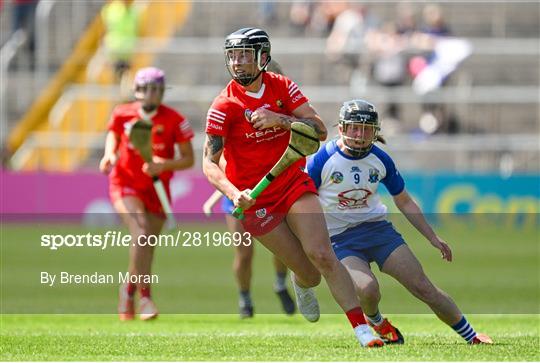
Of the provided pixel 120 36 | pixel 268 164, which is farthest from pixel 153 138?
pixel 120 36

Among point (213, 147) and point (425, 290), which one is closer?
point (213, 147)

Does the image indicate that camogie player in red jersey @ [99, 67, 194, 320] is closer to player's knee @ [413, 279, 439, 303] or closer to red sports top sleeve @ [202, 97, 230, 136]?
red sports top sleeve @ [202, 97, 230, 136]

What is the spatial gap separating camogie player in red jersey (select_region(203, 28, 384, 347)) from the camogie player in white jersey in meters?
0.44

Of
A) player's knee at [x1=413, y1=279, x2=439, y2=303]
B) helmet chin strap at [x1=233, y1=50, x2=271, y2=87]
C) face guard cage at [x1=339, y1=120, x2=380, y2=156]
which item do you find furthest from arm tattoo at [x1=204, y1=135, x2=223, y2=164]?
player's knee at [x1=413, y1=279, x2=439, y2=303]

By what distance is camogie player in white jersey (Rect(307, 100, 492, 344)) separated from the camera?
392 inches

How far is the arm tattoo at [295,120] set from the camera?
31.0 feet

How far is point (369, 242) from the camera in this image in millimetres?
10250

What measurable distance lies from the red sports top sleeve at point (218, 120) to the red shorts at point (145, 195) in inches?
154

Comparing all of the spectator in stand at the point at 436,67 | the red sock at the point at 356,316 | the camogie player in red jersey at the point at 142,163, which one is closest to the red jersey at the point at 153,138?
the camogie player in red jersey at the point at 142,163

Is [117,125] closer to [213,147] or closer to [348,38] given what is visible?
[213,147]

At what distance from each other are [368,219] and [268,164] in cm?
114

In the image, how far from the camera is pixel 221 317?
13539 millimetres

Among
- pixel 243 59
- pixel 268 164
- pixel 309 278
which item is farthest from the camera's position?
pixel 309 278

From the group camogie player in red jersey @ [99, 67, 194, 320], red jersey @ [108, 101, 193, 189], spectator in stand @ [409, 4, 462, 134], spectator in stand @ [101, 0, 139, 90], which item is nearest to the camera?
camogie player in red jersey @ [99, 67, 194, 320]
